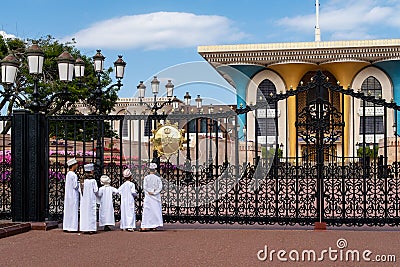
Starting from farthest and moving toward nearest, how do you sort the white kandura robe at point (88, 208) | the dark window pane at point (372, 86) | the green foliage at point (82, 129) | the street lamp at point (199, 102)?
1. the dark window pane at point (372, 86)
2. the street lamp at point (199, 102)
3. the green foliage at point (82, 129)
4. the white kandura robe at point (88, 208)

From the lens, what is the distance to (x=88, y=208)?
10.3 m

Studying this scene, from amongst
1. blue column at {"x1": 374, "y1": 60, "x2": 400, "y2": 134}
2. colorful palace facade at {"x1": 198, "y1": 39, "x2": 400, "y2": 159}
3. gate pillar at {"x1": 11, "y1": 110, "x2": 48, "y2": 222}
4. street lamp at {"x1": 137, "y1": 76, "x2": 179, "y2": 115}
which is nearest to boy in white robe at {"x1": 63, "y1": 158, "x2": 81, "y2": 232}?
gate pillar at {"x1": 11, "y1": 110, "x2": 48, "y2": 222}

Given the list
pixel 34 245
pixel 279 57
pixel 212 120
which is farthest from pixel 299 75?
pixel 34 245

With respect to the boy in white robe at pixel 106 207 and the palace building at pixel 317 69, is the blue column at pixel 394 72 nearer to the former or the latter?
the palace building at pixel 317 69

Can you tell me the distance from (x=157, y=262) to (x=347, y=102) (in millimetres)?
28316

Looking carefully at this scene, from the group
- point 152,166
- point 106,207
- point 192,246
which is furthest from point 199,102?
point 192,246

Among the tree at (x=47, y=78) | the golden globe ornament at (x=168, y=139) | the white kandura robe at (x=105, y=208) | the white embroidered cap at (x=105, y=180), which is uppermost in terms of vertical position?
the tree at (x=47, y=78)

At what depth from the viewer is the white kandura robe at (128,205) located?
10.5m

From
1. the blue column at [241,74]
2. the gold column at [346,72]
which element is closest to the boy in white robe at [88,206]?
the blue column at [241,74]

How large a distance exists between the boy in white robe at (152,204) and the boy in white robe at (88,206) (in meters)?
0.86

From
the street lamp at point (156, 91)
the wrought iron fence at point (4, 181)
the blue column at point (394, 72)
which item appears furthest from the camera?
the blue column at point (394, 72)

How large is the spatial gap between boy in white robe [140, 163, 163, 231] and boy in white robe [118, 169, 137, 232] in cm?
25

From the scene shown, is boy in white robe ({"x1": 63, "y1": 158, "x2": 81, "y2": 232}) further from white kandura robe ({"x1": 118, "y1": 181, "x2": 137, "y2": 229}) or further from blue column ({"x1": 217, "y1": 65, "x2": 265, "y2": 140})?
blue column ({"x1": 217, "y1": 65, "x2": 265, "y2": 140})

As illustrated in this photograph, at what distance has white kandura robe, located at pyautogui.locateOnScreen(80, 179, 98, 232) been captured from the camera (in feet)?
33.8
